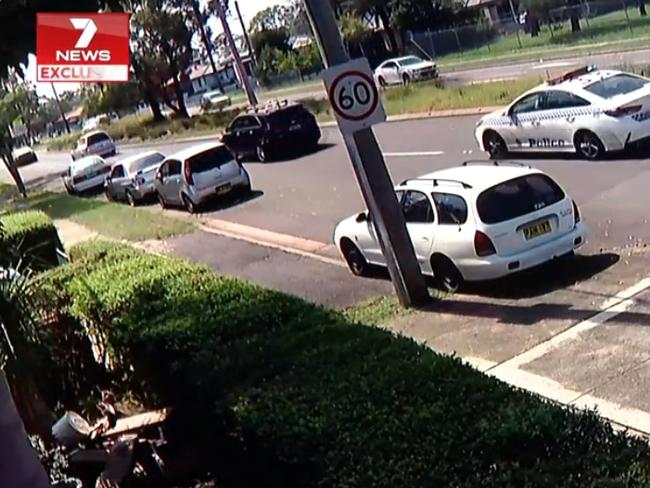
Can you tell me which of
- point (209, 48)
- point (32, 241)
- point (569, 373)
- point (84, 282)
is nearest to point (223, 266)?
point (32, 241)

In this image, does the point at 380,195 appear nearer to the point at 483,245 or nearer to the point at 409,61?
the point at 483,245

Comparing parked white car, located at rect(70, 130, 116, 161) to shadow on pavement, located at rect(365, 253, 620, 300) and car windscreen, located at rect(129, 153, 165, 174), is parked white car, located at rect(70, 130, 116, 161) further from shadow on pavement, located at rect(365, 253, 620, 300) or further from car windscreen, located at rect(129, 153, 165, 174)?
shadow on pavement, located at rect(365, 253, 620, 300)

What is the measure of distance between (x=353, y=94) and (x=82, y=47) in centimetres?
364

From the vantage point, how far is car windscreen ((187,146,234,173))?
26234 mm

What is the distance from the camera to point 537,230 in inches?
471

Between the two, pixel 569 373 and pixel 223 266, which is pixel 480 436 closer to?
pixel 569 373

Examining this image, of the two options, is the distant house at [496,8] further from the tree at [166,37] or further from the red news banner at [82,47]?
the red news banner at [82,47]

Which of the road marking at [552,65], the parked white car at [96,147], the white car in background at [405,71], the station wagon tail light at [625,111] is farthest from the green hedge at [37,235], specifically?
the parked white car at [96,147]

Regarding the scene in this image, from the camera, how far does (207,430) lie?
5.85 metres

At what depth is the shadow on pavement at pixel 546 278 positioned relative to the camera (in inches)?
467

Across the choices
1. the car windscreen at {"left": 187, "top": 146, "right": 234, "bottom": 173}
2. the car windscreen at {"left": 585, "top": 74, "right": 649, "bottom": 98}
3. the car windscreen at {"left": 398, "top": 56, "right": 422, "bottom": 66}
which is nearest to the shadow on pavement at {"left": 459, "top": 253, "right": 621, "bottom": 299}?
the car windscreen at {"left": 585, "top": 74, "right": 649, "bottom": 98}

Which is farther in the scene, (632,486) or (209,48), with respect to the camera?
(209,48)

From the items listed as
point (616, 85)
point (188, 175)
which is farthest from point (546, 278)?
point (188, 175)

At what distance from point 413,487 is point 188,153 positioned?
2359 centimetres
